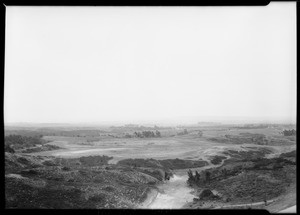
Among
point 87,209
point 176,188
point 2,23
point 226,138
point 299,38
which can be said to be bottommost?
point 87,209

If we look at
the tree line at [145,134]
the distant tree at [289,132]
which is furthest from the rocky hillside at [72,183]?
the distant tree at [289,132]

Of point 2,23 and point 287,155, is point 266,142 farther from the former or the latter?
point 2,23

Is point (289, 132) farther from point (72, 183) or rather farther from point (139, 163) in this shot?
point (72, 183)

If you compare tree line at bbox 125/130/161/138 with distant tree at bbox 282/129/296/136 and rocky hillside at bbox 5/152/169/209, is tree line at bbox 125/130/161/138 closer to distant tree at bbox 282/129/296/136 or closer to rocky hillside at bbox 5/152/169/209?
rocky hillside at bbox 5/152/169/209

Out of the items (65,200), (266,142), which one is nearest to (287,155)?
(266,142)

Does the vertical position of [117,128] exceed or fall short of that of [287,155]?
it exceeds it

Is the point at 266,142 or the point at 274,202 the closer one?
the point at 274,202

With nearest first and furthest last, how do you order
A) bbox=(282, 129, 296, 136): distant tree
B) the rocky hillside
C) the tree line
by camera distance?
the rocky hillside, bbox=(282, 129, 296, 136): distant tree, the tree line

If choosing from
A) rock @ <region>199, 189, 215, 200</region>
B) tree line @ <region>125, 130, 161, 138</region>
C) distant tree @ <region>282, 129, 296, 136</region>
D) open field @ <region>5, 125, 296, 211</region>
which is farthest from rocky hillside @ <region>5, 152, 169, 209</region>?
distant tree @ <region>282, 129, 296, 136</region>

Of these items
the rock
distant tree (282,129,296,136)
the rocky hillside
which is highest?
distant tree (282,129,296,136)

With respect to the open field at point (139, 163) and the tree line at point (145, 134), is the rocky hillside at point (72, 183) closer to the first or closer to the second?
the open field at point (139, 163)
